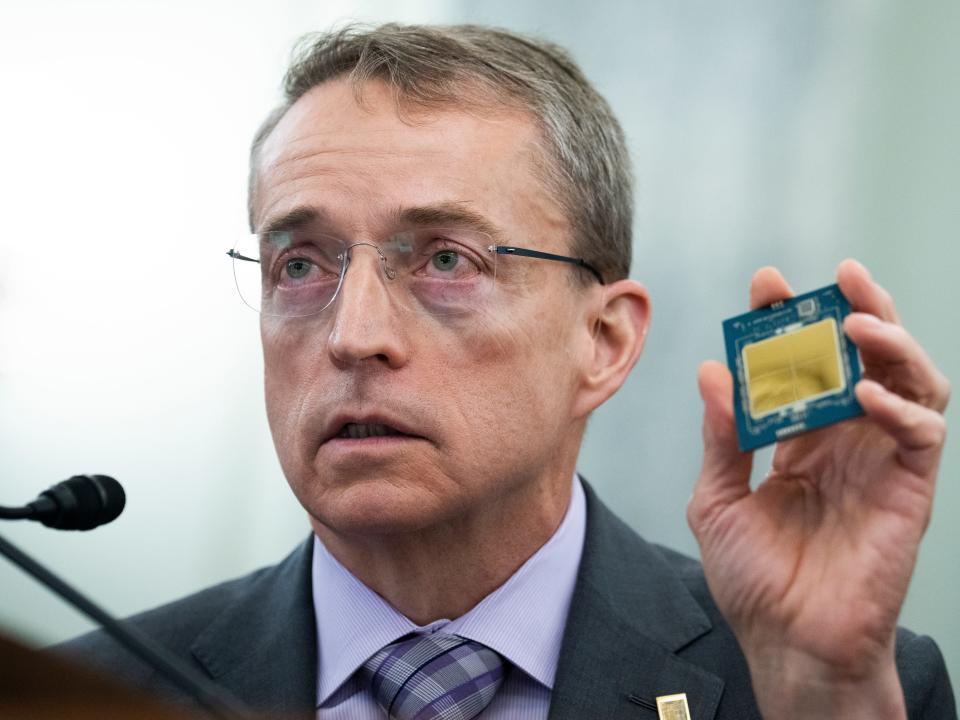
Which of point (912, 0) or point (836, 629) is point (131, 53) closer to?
point (912, 0)

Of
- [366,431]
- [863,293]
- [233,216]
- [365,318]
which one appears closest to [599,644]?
[366,431]

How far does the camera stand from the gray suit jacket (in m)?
1.77

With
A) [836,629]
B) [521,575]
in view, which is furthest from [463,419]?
[836,629]

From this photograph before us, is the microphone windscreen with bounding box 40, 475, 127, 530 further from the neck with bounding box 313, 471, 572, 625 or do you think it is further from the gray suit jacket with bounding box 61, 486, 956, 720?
the neck with bounding box 313, 471, 572, 625

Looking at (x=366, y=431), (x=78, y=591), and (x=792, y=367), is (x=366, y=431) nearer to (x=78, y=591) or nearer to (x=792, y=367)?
(x=78, y=591)

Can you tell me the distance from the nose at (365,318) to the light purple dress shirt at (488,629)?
440mm

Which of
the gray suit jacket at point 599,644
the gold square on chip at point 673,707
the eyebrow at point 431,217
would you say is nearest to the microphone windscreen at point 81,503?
the gray suit jacket at point 599,644

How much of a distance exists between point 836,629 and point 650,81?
6.64 ft

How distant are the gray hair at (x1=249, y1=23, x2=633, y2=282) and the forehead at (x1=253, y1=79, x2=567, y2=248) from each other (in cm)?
3

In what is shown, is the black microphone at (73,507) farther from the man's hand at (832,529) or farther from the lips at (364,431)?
the man's hand at (832,529)

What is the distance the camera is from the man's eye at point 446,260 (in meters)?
1.83

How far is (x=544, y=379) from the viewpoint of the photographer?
73.8 inches

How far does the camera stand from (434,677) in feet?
5.74

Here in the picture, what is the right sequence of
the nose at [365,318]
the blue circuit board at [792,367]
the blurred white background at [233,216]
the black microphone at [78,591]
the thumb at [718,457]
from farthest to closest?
1. the blurred white background at [233,216]
2. the nose at [365,318]
3. the thumb at [718,457]
4. the blue circuit board at [792,367]
5. the black microphone at [78,591]
